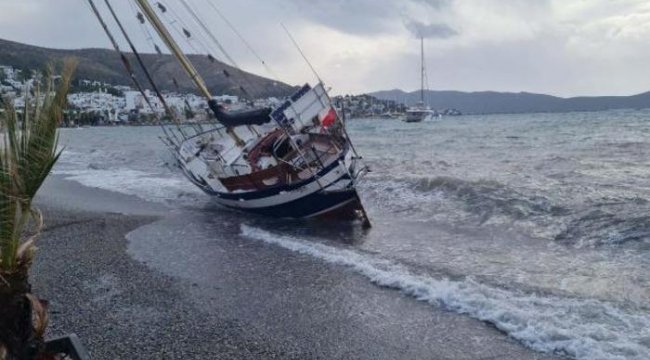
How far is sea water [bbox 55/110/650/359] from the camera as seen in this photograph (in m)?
8.85

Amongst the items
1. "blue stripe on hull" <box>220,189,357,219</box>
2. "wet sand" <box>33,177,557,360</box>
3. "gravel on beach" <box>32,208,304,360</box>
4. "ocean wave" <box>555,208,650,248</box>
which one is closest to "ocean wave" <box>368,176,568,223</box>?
"ocean wave" <box>555,208,650,248</box>

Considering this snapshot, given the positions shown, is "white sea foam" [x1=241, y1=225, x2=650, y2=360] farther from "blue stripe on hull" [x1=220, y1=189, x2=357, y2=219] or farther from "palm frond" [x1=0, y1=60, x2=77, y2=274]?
"palm frond" [x1=0, y1=60, x2=77, y2=274]

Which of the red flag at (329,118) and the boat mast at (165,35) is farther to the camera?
the boat mast at (165,35)

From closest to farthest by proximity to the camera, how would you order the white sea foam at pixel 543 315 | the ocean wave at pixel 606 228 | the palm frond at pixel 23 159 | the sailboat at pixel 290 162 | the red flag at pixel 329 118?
the palm frond at pixel 23 159, the white sea foam at pixel 543 315, the ocean wave at pixel 606 228, the sailboat at pixel 290 162, the red flag at pixel 329 118

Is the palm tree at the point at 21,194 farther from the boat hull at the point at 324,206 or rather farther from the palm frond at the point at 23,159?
the boat hull at the point at 324,206

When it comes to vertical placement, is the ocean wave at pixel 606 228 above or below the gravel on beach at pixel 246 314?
below

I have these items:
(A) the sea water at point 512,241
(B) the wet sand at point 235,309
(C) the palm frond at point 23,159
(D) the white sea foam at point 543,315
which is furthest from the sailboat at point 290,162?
(C) the palm frond at point 23,159

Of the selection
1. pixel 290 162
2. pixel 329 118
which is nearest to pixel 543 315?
pixel 290 162

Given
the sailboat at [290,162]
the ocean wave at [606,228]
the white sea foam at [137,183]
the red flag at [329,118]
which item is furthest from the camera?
the white sea foam at [137,183]

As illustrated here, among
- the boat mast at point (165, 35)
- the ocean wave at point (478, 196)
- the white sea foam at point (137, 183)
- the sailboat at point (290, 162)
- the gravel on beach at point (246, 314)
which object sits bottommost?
the ocean wave at point (478, 196)

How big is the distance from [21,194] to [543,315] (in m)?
7.70

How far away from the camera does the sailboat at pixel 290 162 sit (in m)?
17.8

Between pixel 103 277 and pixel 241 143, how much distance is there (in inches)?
448

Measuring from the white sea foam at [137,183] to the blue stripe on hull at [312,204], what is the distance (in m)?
7.70
